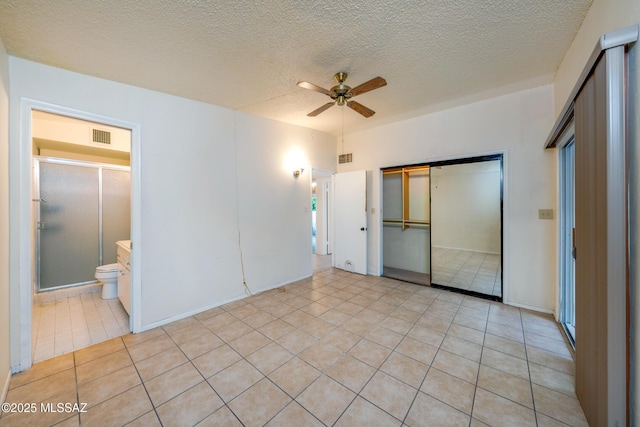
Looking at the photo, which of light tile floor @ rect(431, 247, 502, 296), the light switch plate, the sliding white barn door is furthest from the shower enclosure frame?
the light switch plate

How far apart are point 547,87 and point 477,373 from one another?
3.24 meters

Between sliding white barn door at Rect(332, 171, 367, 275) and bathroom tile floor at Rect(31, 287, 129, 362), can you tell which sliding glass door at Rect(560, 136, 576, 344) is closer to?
sliding white barn door at Rect(332, 171, 367, 275)

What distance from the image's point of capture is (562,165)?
2602mm

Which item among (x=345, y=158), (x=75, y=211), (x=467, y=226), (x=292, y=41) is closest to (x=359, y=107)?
(x=292, y=41)

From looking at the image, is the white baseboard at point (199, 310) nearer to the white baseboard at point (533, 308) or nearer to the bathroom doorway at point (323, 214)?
the bathroom doorway at point (323, 214)

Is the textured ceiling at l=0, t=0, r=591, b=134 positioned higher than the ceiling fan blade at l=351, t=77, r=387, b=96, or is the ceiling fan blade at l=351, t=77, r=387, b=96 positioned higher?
the textured ceiling at l=0, t=0, r=591, b=134

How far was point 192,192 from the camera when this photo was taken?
9.62ft

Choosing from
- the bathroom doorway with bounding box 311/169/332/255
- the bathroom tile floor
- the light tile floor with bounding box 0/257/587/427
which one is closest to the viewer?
the light tile floor with bounding box 0/257/587/427

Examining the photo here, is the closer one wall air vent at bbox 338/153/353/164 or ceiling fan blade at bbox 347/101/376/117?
ceiling fan blade at bbox 347/101/376/117

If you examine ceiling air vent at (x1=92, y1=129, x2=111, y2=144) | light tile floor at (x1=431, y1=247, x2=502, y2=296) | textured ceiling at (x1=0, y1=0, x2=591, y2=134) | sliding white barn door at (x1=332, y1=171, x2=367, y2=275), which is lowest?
A: light tile floor at (x1=431, y1=247, x2=502, y2=296)

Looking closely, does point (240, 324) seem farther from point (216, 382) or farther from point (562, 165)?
point (562, 165)

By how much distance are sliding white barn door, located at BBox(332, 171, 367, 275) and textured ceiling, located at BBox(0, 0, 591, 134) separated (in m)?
1.91

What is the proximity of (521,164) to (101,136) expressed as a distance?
20.0ft

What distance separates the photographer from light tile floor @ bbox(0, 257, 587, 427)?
1488 mm
